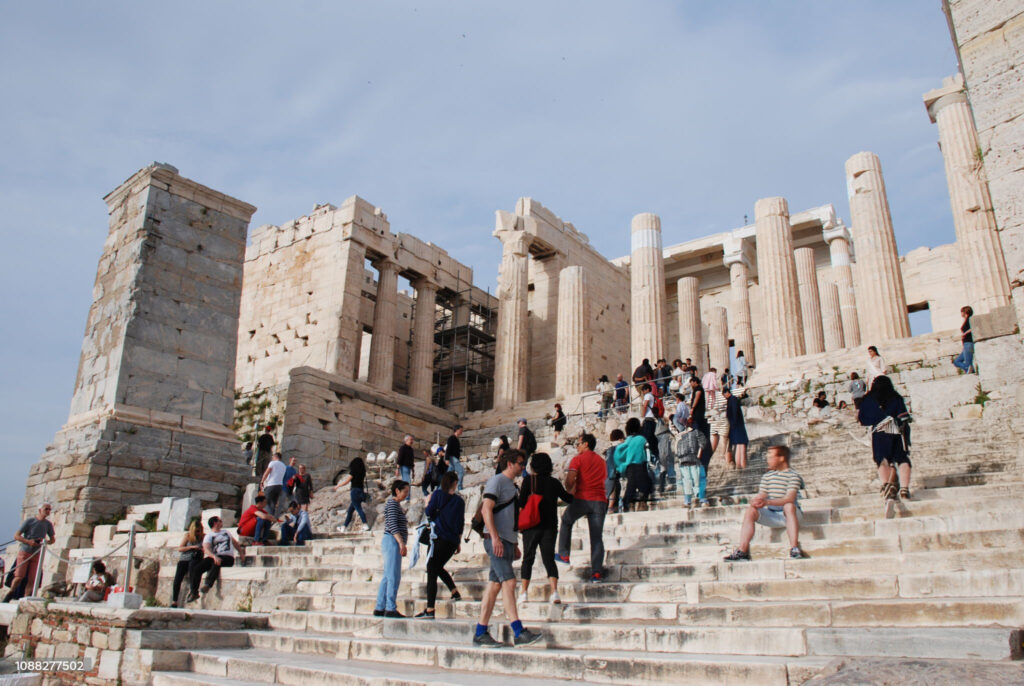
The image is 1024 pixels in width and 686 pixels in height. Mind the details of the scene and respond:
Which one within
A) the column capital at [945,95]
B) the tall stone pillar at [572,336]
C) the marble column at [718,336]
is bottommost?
the tall stone pillar at [572,336]

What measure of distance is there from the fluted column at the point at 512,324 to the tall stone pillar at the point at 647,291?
3.64 metres

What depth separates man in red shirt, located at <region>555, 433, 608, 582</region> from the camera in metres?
7.29

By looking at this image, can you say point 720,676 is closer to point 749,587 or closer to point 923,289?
point 749,587

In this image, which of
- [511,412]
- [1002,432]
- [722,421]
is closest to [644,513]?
[722,421]

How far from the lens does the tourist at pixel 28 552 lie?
1091 cm

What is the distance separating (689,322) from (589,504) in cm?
2153

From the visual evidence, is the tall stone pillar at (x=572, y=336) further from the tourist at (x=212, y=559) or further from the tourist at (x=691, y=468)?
the tourist at (x=212, y=559)

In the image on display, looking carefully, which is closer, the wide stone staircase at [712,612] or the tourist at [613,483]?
the wide stone staircase at [712,612]

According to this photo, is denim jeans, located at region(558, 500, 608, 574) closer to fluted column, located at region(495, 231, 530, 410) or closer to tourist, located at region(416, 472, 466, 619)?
tourist, located at region(416, 472, 466, 619)

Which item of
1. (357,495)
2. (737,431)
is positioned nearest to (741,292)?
(737,431)

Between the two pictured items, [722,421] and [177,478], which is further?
[177,478]

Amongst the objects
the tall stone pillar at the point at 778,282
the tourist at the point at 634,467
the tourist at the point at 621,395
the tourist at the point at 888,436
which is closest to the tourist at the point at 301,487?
the tourist at the point at 634,467

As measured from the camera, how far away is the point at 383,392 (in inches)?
937

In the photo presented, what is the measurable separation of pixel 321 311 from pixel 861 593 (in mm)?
21092
